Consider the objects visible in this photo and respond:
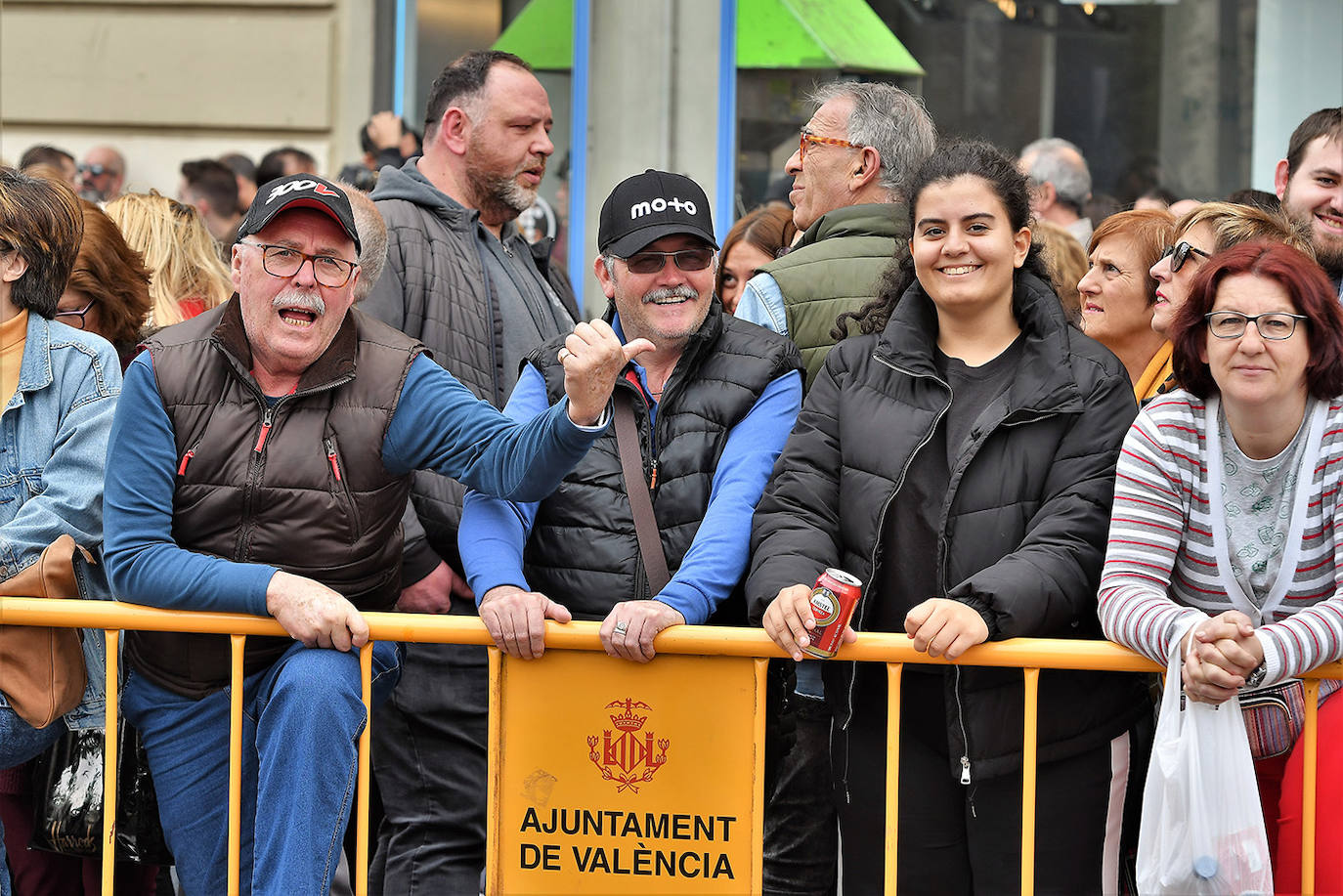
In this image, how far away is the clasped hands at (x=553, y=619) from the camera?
3.32 m

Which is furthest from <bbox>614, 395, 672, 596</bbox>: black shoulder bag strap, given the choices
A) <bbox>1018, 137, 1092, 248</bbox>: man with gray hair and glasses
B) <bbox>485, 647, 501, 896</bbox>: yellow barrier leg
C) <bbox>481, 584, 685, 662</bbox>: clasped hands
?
<bbox>1018, 137, 1092, 248</bbox>: man with gray hair and glasses

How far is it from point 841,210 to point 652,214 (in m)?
0.84

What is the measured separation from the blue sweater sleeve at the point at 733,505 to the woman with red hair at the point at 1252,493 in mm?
867

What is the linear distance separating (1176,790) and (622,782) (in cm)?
121

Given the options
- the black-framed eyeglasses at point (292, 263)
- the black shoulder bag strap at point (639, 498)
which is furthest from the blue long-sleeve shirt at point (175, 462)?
the black-framed eyeglasses at point (292, 263)

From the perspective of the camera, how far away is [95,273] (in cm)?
447

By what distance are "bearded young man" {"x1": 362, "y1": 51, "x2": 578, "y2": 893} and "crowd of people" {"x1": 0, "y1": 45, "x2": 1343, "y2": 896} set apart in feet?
0.29

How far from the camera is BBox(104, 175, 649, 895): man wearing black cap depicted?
3371mm

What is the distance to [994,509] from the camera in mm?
3361

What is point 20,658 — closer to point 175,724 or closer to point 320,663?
point 175,724

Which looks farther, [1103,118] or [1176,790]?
[1103,118]

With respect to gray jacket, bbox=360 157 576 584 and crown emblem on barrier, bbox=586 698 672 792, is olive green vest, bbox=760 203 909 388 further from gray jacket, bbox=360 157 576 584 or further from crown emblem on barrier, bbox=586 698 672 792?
crown emblem on barrier, bbox=586 698 672 792

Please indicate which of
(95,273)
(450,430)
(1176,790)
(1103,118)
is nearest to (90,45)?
(95,273)

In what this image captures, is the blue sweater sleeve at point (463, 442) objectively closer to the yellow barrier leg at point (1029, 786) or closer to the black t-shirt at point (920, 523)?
the black t-shirt at point (920, 523)
